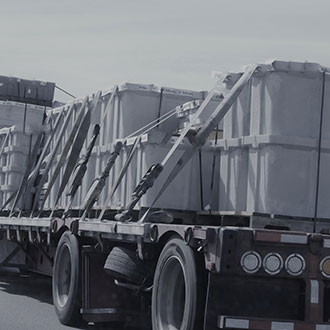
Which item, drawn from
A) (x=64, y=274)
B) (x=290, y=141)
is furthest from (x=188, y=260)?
(x=64, y=274)

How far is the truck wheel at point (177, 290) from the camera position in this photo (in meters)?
7.55

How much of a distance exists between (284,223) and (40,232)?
568cm

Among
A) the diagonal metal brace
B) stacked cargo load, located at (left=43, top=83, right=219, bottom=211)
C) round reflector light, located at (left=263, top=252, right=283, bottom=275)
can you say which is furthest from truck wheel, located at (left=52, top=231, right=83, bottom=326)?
round reflector light, located at (left=263, top=252, right=283, bottom=275)

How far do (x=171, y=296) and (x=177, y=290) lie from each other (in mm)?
100

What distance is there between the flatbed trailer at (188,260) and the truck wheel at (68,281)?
0.5 inches

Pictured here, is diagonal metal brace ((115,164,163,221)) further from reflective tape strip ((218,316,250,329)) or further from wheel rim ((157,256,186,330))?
reflective tape strip ((218,316,250,329))

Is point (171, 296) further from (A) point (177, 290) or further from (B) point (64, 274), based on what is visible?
(B) point (64, 274)

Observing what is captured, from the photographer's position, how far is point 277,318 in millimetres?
7496

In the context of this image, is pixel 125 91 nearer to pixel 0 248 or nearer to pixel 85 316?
pixel 85 316

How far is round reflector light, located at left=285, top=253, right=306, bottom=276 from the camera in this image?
7.40m

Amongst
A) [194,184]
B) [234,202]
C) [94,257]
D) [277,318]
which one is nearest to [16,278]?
[94,257]

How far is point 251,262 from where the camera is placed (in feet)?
24.1

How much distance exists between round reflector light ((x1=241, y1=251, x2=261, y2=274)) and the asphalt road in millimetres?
3968

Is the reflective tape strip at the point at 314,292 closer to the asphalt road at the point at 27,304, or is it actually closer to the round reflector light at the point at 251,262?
the round reflector light at the point at 251,262
